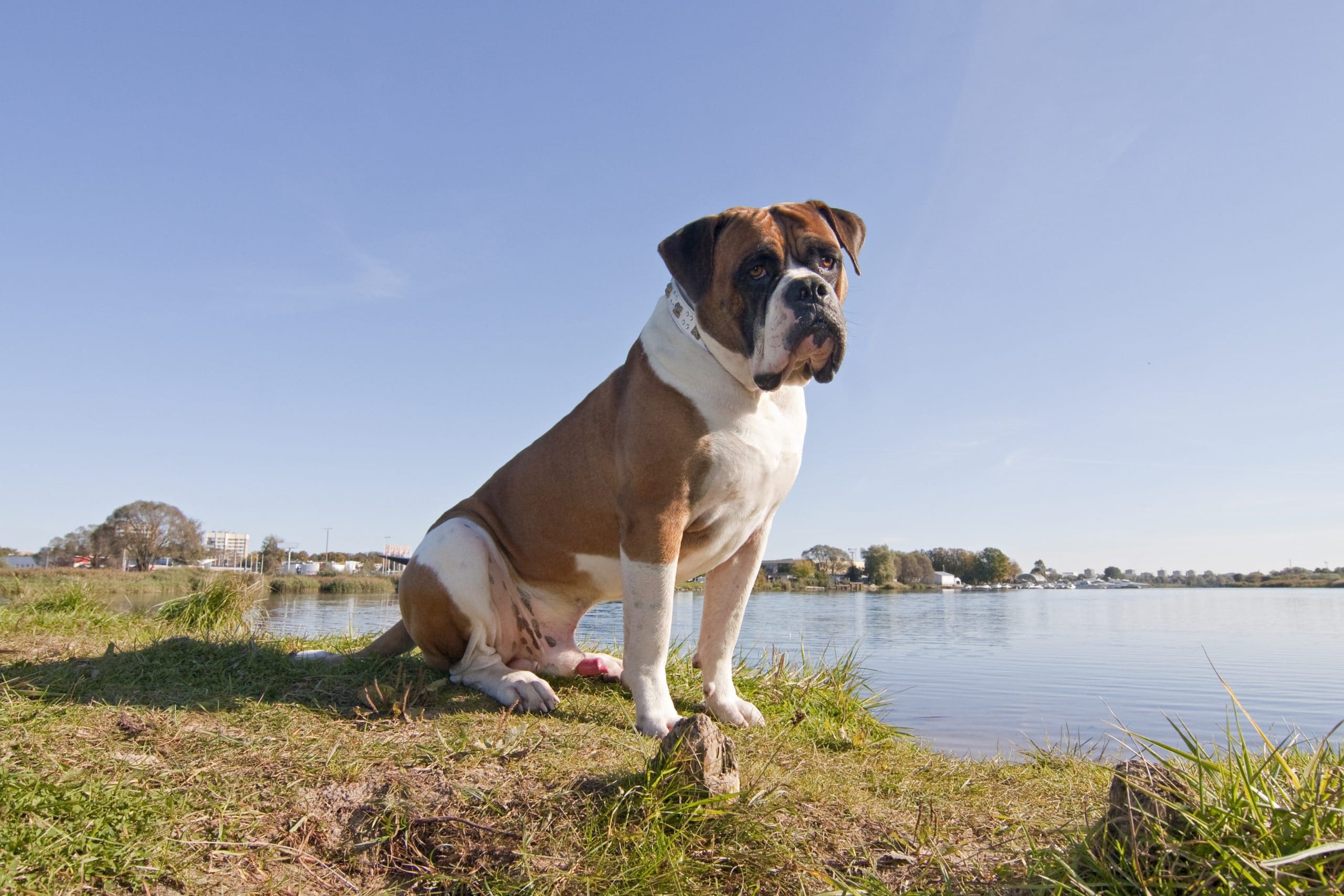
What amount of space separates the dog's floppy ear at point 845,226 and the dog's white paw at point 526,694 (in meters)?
2.32

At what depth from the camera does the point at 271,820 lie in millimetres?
2115

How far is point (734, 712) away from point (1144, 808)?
83.6 inches

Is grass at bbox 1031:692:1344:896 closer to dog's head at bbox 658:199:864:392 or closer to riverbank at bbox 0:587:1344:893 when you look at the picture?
riverbank at bbox 0:587:1344:893

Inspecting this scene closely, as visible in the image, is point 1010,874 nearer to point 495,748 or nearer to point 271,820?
point 495,748

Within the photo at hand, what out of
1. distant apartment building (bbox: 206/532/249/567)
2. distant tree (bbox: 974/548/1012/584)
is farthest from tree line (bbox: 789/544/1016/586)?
distant apartment building (bbox: 206/532/249/567)

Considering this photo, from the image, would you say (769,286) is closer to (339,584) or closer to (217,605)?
(217,605)

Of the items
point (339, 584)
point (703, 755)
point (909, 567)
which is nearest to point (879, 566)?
point (909, 567)

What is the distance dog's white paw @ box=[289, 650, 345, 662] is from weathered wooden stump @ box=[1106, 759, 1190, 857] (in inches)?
138

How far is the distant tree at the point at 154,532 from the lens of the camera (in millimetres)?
56188

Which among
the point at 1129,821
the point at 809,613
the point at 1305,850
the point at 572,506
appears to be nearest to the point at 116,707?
the point at 572,506

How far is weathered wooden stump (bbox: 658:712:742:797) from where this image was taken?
2.13 meters

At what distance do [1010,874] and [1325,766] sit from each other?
763mm

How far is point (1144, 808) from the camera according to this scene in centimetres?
160

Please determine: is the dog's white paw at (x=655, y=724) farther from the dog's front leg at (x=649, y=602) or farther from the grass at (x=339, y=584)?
the grass at (x=339, y=584)
